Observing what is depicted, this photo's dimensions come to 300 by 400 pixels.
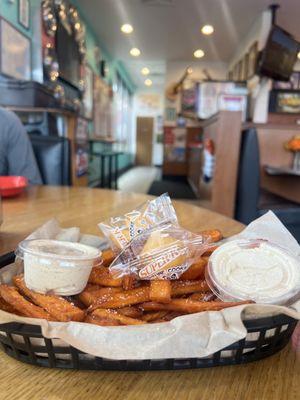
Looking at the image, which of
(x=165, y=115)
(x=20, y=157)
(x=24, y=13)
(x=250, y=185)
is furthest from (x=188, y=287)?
(x=165, y=115)

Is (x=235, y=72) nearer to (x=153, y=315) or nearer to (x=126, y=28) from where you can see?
(x=126, y=28)

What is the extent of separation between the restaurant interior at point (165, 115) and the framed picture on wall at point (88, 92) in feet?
0.12

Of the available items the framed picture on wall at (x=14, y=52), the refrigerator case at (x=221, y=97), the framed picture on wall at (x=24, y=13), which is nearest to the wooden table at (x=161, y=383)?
the refrigerator case at (x=221, y=97)

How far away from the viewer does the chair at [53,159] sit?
2031 mm

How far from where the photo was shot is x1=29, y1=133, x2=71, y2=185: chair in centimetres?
203

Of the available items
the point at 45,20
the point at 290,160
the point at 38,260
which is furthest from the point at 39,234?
the point at 45,20

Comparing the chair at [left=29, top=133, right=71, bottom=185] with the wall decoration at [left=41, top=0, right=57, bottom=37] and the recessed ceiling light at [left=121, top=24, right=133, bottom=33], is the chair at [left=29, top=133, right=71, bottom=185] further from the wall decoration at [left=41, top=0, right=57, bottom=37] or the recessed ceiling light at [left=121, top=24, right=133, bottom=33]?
the recessed ceiling light at [left=121, top=24, right=133, bottom=33]

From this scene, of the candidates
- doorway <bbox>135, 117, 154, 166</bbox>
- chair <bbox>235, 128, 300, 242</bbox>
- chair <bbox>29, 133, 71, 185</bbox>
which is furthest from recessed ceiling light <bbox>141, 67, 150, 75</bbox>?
chair <bbox>29, 133, 71, 185</bbox>

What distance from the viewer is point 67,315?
1.26 ft

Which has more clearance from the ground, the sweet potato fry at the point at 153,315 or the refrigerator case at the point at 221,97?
the refrigerator case at the point at 221,97

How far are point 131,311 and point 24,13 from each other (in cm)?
441

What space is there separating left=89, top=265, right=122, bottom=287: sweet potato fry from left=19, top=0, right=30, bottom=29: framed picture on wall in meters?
4.21

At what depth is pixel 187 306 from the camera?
0.41 metres

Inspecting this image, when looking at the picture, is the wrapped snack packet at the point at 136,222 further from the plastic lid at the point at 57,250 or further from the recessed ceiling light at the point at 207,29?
the recessed ceiling light at the point at 207,29
